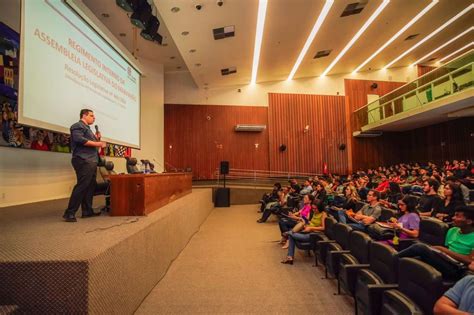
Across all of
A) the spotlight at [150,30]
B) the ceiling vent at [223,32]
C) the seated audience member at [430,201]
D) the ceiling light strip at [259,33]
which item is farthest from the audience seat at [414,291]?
the ceiling vent at [223,32]

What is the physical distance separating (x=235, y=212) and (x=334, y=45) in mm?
6676

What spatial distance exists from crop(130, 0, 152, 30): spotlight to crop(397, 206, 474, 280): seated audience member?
17.2 ft

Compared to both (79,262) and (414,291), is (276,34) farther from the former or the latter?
(79,262)

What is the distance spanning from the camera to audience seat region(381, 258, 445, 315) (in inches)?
63.2

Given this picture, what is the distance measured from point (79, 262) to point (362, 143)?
1287cm

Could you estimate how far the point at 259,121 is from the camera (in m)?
12.3

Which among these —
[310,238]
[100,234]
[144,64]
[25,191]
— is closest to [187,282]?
[100,234]

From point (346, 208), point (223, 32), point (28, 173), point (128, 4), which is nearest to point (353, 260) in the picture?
point (346, 208)

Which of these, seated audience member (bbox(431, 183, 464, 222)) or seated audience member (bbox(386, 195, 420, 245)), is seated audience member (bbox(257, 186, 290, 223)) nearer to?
seated audience member (bbox(386, 195, 420, 245))

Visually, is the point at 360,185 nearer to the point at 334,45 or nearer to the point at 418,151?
the point at 334,45

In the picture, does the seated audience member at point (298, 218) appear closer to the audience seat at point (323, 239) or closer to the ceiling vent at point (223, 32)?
the audience seat at point (323, 239)

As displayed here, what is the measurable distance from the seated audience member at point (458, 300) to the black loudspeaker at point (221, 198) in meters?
8.25

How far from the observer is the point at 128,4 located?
176 inches

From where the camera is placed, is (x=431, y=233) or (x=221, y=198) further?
(x=221, y=198)
